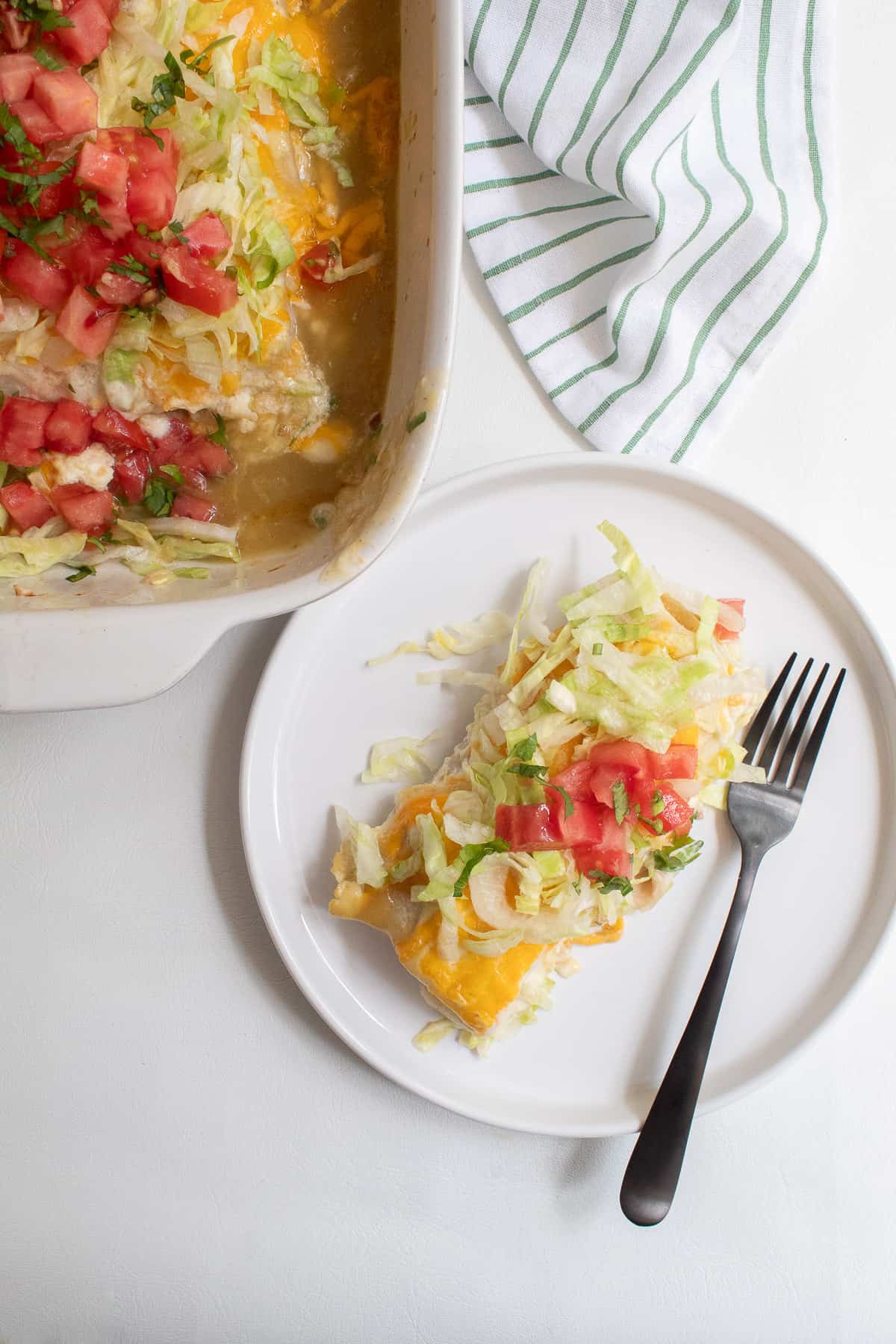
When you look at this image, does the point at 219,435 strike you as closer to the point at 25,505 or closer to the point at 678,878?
the point at 25,505

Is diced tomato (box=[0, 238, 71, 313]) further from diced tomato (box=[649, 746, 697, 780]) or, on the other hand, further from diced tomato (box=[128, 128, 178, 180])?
diced tomato (box=[649, 746, 697, 780])

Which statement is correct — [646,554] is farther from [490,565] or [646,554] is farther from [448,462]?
[448,462]

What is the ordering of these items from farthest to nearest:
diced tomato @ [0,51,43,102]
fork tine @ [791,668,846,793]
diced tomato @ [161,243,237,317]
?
fork tine @ [791,668,846,793] < diced tomato @ [161,243,237,317] < diced tomato @ [0,51,43,102]

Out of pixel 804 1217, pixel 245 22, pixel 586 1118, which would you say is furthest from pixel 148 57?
pixel 804 1217

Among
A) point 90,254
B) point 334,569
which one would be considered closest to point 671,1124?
point 334,569

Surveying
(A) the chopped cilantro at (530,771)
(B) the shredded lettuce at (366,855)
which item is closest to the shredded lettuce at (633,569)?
(A) the chopped cilantro at (530,771)

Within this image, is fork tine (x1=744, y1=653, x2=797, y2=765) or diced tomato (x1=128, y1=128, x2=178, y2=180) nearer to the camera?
diced tomato (x1=128, y1=128, x2=178, y2=180)

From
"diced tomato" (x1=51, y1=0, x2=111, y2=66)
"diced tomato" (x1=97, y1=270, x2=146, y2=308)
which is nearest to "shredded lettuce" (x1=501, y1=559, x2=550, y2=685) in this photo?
"diced tomato" (x1=97, y1=270, x2=146, y2=308)
